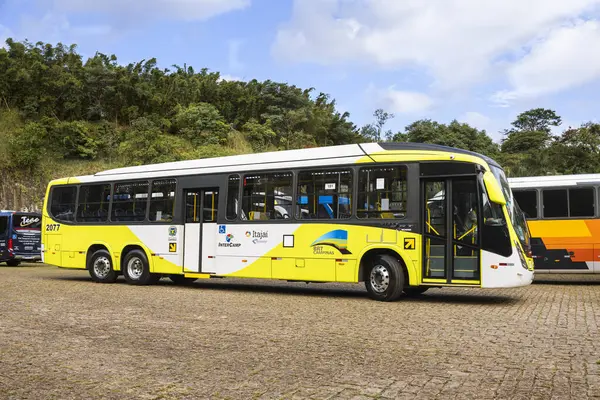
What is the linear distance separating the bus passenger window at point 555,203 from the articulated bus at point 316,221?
612cm

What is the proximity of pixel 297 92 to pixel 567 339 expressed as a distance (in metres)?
49.0

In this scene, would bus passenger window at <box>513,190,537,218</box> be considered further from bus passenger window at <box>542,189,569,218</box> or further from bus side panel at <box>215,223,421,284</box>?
bus side panel at <box>215,223,421,284</box>

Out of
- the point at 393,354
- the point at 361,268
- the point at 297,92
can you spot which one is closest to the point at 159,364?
the point at 393,354

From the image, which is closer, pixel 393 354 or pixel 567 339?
pixel 393 354

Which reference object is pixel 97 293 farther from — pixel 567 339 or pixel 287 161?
pixel 567 339

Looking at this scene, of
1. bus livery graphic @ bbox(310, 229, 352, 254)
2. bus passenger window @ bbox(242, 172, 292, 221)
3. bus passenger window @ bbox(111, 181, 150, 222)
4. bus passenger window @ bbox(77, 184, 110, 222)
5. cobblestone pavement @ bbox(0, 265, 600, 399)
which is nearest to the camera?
cobblestone pavement @ bbox(0, 265, 600, 399)

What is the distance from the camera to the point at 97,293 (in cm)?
1488

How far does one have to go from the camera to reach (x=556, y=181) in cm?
1934

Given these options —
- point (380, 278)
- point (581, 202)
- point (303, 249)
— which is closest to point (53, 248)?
point (303, 249)

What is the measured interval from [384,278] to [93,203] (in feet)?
31.8

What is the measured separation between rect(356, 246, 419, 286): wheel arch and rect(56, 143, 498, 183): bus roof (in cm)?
202

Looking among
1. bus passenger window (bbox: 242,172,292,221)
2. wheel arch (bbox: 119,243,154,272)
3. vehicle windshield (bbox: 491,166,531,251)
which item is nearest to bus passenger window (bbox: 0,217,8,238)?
wheel arch (bbox: 119,243,154,272)

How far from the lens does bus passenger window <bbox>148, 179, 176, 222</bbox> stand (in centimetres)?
1720

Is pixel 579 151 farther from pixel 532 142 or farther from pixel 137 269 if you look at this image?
pixel 137 269
